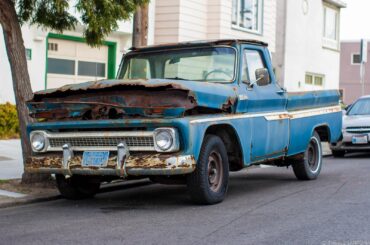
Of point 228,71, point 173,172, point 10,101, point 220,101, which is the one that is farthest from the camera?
point 10,101

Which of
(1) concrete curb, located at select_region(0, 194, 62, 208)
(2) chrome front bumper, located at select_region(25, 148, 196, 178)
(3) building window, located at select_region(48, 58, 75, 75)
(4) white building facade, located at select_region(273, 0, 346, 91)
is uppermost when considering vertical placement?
(4) white building facade, located at select_region(273, 0, 346, 91)

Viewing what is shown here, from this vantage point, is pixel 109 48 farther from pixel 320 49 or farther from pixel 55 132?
pixel 320 49

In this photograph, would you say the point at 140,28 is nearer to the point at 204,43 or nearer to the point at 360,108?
the point at 204,43

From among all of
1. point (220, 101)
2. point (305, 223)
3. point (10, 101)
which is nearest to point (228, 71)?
point (220, 101)

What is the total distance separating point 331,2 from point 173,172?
27.4 m

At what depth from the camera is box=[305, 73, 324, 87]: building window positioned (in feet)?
105

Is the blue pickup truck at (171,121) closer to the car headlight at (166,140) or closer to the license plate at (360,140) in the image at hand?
the car headlight at (166,140)

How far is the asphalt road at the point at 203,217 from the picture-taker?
6496mm

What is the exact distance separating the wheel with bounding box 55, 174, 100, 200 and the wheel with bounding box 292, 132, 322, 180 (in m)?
3.60

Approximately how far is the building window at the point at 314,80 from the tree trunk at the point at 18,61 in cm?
2313

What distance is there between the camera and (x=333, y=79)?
34.2 metres

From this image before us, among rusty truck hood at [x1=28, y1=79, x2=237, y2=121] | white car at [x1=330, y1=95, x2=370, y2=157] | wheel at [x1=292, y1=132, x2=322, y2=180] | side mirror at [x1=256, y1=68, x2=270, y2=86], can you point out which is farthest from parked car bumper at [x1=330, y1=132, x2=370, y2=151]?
rusty truck hood at [x1=28, y1=79, x2=237, y2=121]

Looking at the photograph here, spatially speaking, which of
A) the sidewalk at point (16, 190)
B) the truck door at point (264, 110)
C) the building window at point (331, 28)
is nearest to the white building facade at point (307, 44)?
the building window at point (331, 28)

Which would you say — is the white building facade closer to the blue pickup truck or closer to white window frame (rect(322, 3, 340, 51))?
white window frame (rect(322, 3, 340, 51))
